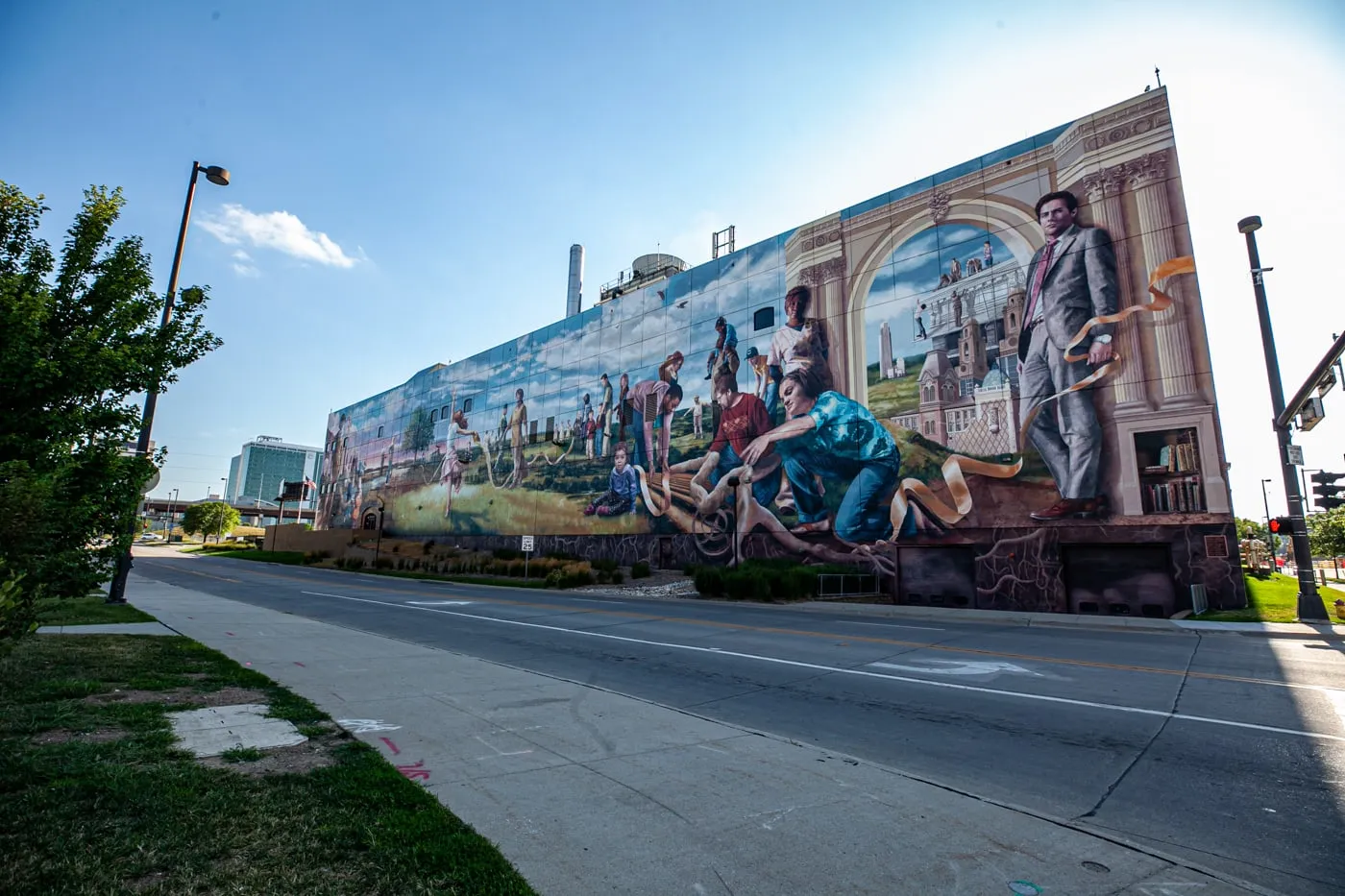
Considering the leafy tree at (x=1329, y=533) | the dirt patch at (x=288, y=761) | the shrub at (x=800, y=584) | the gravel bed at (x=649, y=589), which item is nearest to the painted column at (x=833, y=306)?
the shrub at (x=800, y=584)

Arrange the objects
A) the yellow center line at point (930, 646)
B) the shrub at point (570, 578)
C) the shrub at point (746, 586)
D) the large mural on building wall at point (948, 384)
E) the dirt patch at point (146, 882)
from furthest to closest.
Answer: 1. the shrub at point (570, 578)
2. the shrub at point (746, 586)
3. the large mural on building wall at point (948, 384)
4. the yellow center line at point (930, 646)
5. the dirt patch at point (146, 882)

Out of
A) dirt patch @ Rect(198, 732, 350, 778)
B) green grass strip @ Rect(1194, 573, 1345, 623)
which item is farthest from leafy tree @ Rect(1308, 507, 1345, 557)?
dirt patch @ Rect(198, 732, 350, 778)

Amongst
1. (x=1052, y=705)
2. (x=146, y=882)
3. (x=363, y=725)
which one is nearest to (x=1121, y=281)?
(x=1052, y=705)

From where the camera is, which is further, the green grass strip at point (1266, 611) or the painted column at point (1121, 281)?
the painted column at point (1121, 281)

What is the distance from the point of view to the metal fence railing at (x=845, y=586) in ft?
91.6

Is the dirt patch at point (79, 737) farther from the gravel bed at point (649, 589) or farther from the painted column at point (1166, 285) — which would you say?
the painted column at point (1166, 285)

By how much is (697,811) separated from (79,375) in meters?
7.64

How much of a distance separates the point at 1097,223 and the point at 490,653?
27160 millimetres

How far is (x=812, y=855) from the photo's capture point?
385cm

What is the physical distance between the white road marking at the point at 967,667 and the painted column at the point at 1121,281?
59.0ft

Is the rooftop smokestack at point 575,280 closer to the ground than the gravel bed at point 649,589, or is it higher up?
higher up

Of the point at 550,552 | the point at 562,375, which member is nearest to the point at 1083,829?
the point at 550,552

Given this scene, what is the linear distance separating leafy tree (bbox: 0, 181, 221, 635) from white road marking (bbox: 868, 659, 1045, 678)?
406 inches

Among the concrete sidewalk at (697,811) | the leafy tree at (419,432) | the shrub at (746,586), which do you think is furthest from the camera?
the leafy tree at (419,432)
